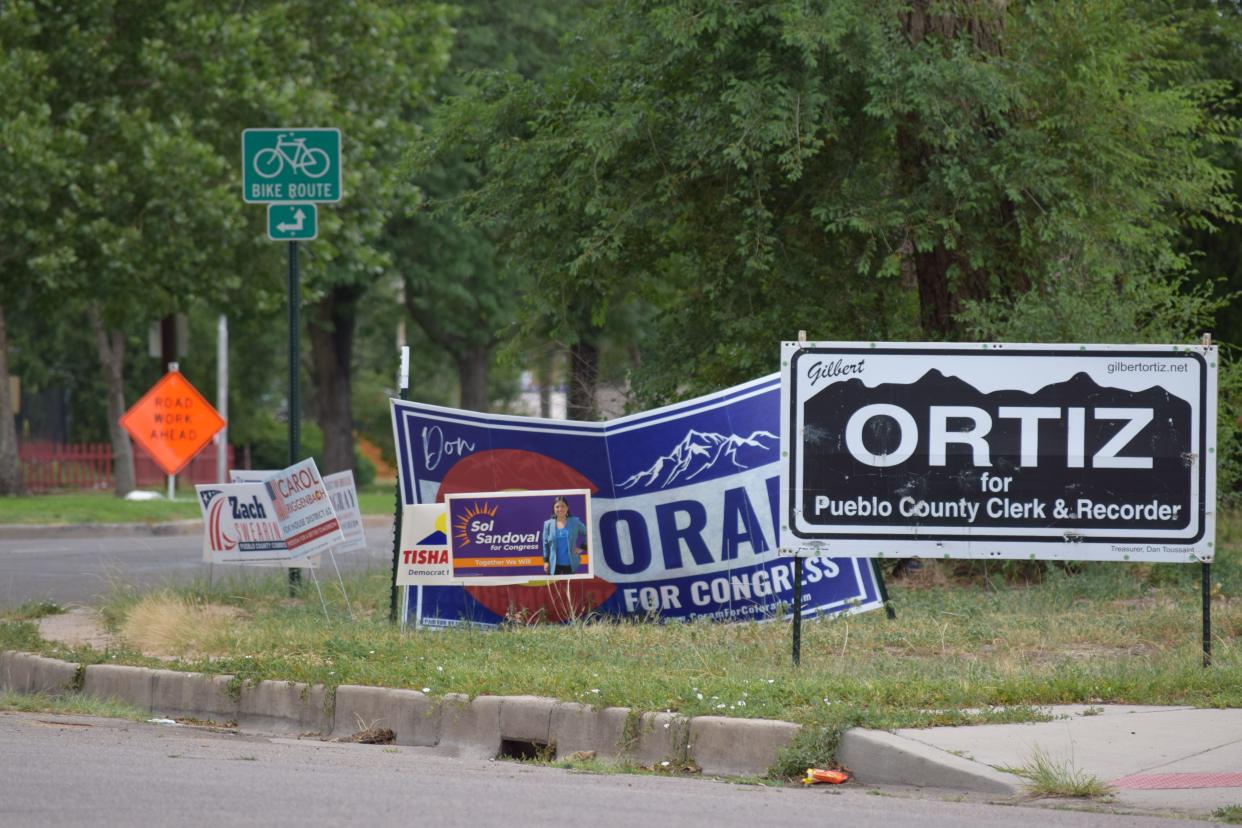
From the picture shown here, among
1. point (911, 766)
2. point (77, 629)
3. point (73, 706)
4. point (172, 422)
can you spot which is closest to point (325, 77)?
point (172, 422)

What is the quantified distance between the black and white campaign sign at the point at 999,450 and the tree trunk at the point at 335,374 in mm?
32052

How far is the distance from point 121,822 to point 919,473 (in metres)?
4.63

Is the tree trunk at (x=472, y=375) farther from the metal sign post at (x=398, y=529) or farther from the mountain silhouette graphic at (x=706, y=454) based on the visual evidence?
the mountain silhouette graphic at (x=706, y=454)

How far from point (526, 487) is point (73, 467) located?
30.7 m

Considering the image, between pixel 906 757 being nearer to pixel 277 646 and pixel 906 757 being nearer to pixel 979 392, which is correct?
pixel 979 392

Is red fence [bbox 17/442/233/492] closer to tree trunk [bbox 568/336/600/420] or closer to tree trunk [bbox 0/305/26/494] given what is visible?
tree trunk [bbox 0/305/26/494]

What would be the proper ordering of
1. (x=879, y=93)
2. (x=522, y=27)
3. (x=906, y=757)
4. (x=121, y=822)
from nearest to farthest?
1. (x=121, y=822)
2. (x=906, y=757)
3. (x=879, y=93)
4. (x=522, y=27)

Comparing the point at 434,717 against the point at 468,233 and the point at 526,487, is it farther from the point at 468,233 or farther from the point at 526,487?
the point at 468,233

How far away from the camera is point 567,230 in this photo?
15000mm

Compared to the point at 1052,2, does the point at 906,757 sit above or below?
below

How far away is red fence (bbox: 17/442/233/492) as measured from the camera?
38156 mm

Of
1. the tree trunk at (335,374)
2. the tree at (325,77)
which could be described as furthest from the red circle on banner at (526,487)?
the tree trunk at (335,374)

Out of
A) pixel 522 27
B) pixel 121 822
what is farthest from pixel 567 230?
pixel 522 27

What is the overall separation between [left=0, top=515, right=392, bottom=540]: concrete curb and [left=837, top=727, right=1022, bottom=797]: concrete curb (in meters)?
17.7
